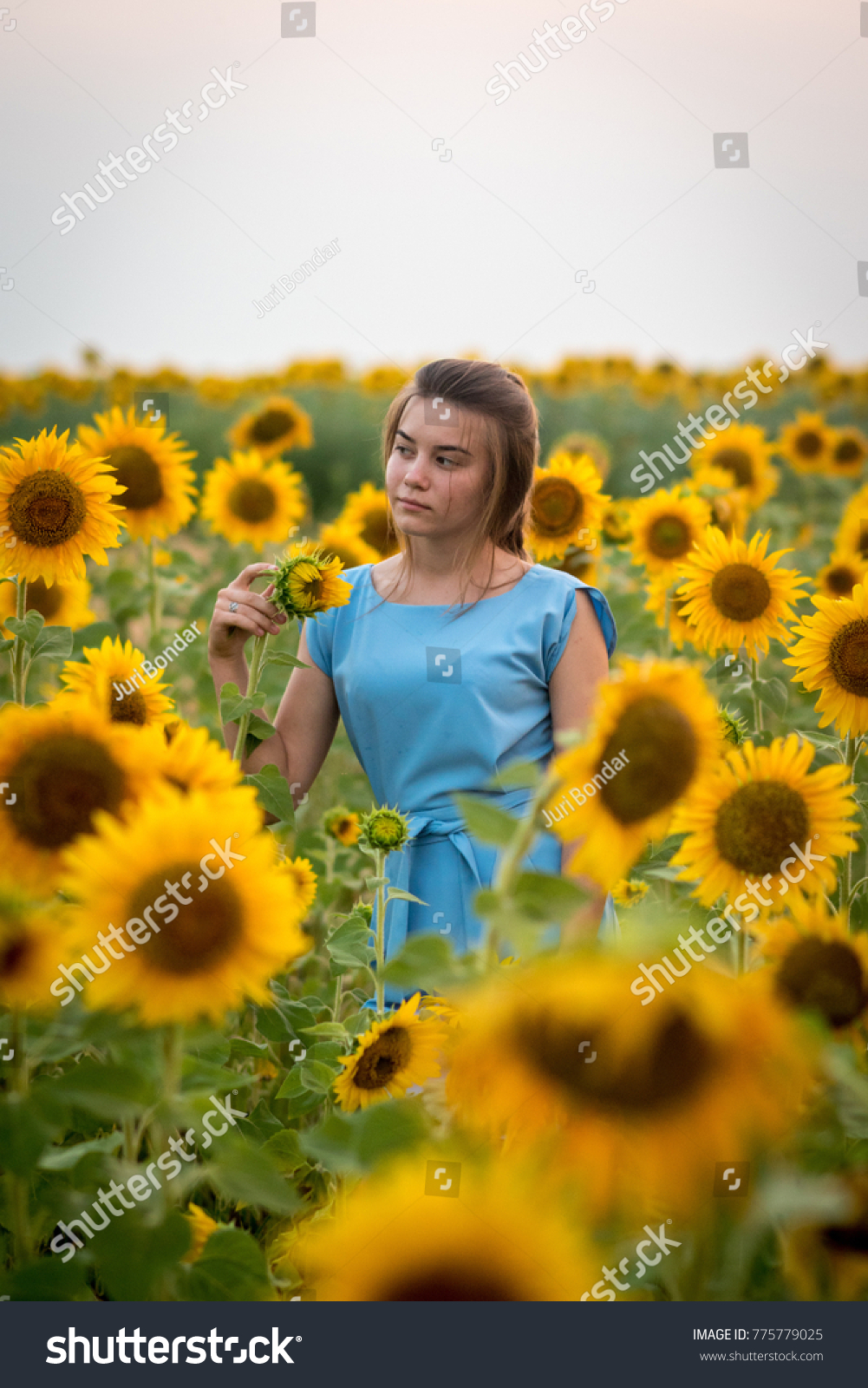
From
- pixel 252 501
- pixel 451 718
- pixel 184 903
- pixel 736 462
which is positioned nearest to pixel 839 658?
pixel 451 718

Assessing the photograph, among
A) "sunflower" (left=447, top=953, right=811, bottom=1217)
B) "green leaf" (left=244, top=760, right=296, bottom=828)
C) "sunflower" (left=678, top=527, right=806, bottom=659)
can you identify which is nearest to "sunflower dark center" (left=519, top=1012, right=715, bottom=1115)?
"sunflower" (left=447, top=953, right=811, bottom=1217)

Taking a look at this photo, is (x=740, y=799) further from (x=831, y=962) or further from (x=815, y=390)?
(x=815, y=390)

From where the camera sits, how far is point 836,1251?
626 millimetres

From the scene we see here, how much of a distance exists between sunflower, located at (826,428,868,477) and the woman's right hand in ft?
12.0

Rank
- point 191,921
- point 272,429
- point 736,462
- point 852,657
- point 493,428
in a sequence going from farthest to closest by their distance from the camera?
point 272,429, point 736,462, point 493,428, point 852,657, point 191,921

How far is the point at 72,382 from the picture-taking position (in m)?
6.58

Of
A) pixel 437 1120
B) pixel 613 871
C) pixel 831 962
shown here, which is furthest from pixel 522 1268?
pixel 831 962

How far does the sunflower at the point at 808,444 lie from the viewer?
4.57 meters

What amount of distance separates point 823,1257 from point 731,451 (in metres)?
3.22

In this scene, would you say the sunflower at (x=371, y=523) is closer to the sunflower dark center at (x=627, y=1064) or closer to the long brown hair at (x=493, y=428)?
the long brown hair at (x=493, y=428)

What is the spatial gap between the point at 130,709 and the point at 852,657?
0.98 meters

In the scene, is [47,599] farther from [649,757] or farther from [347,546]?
[649,757]

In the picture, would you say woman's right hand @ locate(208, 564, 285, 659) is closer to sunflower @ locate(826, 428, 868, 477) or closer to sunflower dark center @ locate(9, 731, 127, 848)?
sunflower dark center @ locate(9, 731, 127, 848)

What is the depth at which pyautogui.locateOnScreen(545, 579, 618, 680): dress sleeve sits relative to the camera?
188 centimetres
